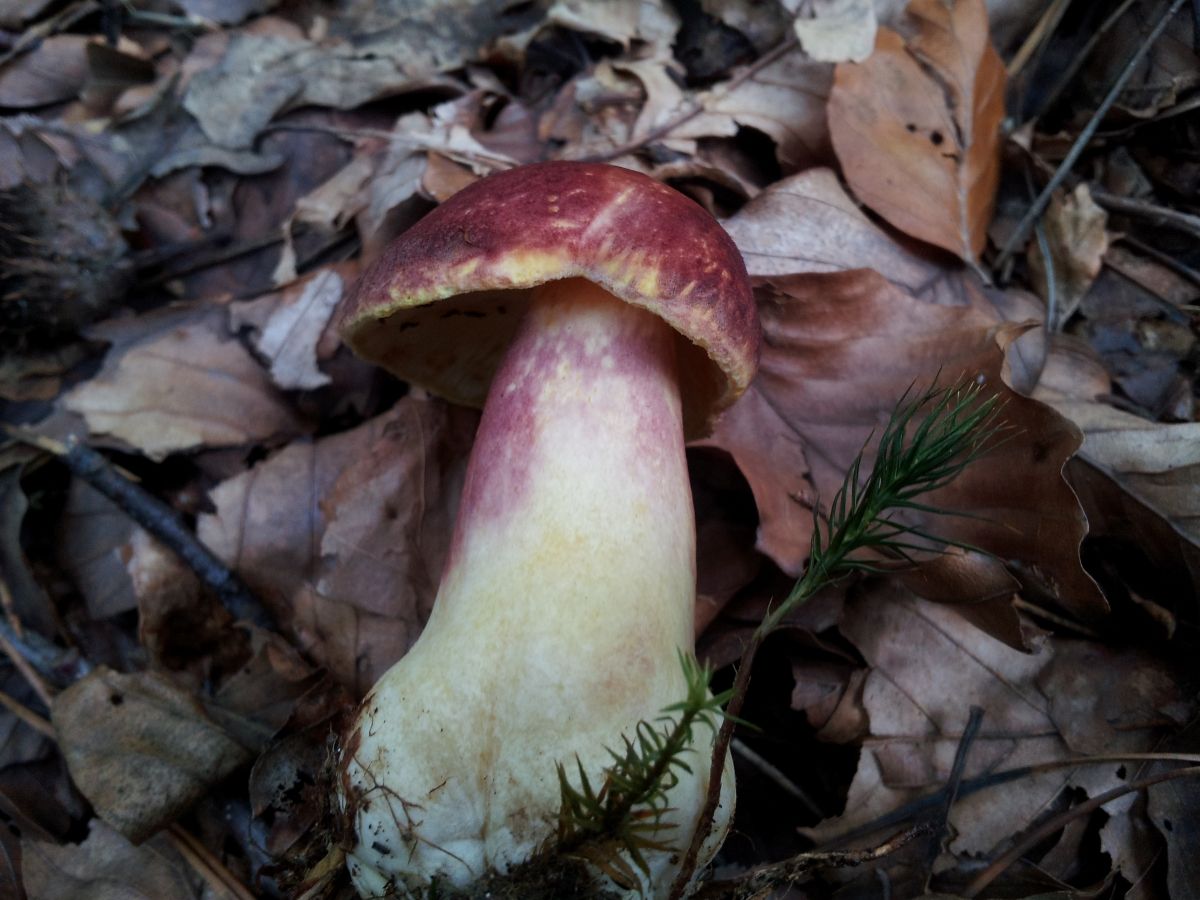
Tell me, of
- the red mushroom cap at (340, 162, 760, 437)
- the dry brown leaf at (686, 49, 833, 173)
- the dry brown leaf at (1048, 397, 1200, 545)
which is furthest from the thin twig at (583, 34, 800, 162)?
the dry brown leaf at (1048, 397, 1200, 545)

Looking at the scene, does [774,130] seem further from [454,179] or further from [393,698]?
[393,698]

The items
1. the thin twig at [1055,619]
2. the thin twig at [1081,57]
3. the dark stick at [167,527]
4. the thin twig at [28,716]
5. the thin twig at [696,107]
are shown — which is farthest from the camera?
the thin twig at [696,107]

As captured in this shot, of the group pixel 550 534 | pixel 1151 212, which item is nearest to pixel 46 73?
pixel 550 534

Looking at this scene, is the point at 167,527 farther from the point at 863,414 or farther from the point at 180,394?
the point at 863,414

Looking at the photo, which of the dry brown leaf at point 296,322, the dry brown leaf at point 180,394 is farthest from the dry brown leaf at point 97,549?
the dry brown leaf at point 296,322

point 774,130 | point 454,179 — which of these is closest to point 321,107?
point 454,179

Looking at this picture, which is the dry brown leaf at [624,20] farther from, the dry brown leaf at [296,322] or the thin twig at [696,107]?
the dry brown leaf at [296,322]
